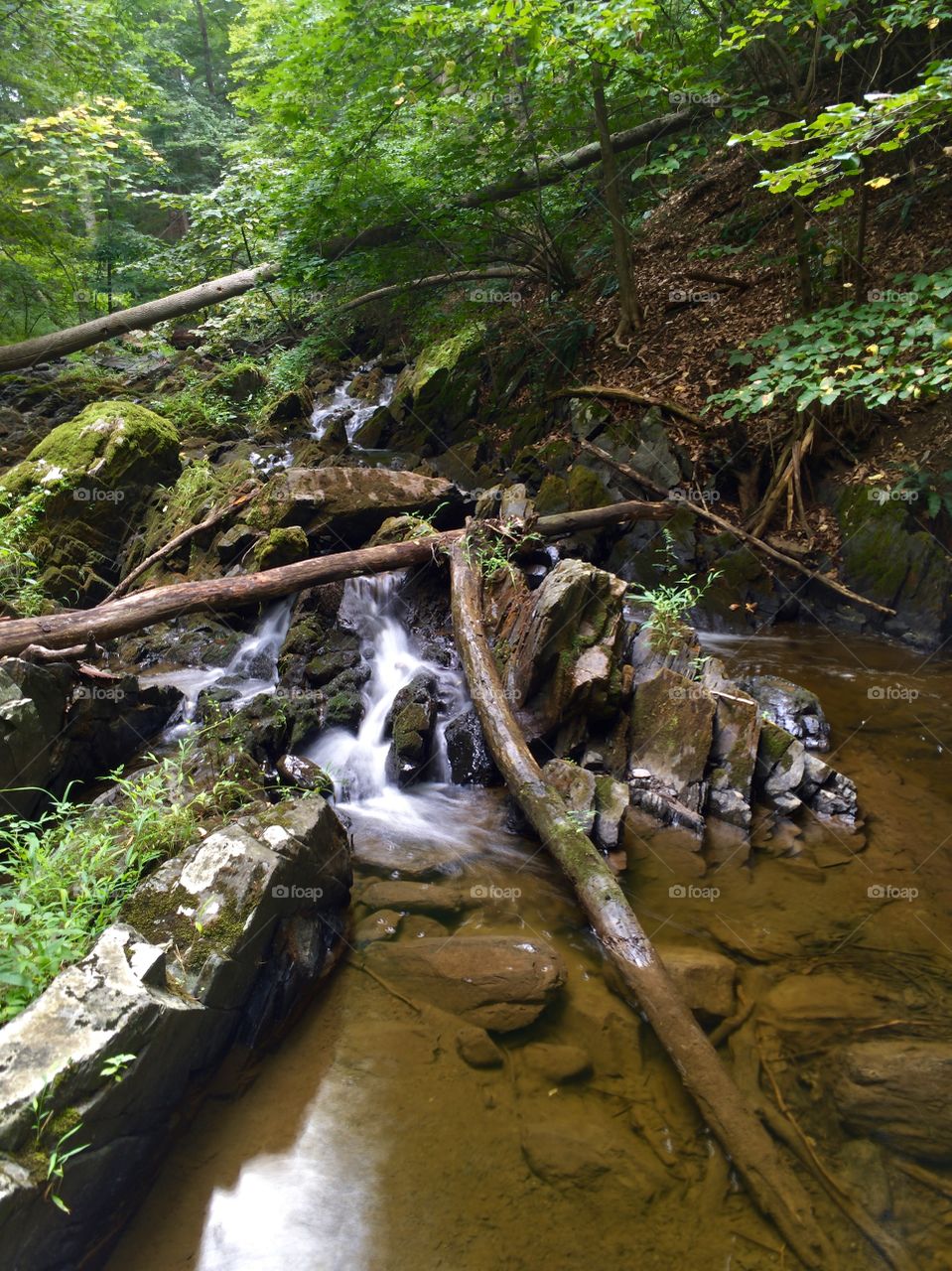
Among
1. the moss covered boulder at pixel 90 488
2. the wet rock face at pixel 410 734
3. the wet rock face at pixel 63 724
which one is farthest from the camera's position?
the moss covered boulder at pixel 90 488

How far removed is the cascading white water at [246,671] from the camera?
6508 mm

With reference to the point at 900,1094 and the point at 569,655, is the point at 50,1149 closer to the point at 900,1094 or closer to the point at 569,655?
the point at 900,1094

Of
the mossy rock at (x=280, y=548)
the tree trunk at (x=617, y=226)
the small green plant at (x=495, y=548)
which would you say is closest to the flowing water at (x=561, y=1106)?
the small green plant at (x=495, y=548)

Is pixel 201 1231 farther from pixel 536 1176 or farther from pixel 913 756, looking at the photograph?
pixel 913 756

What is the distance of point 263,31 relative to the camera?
11406 millimetres

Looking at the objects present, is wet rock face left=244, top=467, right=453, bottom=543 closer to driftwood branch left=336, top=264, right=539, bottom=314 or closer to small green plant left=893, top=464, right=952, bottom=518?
driftwood branch left=336, top=264, right=539, bottom=314

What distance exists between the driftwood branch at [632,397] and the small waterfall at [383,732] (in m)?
4.06

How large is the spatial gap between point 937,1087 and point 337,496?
709cm

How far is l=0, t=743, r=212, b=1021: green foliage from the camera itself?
7.87 ft

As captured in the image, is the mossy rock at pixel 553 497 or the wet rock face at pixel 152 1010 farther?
the mossy rock at pixel 553 497

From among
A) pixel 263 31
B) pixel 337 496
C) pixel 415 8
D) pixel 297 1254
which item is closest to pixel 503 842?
pixel 297 1254

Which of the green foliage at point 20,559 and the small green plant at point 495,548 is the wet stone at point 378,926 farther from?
the green foliage at point 20,559

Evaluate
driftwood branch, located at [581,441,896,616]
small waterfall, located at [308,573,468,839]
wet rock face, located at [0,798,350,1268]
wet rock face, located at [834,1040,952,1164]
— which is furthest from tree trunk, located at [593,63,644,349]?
wet rock face, located at [834,1040,952,1164]

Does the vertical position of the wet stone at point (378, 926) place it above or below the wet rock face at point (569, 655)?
below
